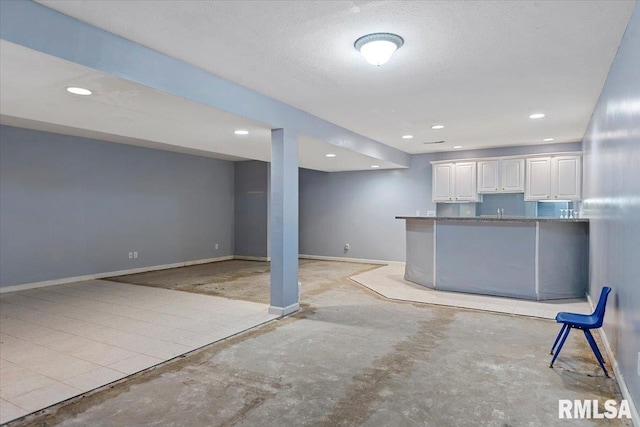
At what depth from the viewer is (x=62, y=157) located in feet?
21.6

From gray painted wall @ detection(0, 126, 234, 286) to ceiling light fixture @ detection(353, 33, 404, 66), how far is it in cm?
600

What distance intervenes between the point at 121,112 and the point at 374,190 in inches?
244

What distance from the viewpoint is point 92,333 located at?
391cm

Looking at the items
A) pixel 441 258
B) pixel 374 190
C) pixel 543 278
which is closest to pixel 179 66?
pixel 441 258

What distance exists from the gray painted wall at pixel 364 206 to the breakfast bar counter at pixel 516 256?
2735mm

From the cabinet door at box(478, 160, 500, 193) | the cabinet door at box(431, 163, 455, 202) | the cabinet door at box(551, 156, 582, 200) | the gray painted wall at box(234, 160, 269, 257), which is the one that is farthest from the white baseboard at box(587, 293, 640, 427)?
the gray painted wall at box(234, 160, 269, 257)

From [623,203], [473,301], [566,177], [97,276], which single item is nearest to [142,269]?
[97,276]

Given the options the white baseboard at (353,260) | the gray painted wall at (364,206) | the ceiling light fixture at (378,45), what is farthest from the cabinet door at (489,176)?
the ceiling light fixture at (378,45)

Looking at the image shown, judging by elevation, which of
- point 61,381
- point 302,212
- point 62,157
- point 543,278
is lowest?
point 61,381

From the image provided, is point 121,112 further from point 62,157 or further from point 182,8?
point 62,157

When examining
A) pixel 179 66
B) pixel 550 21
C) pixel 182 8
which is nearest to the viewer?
pixel 182 8

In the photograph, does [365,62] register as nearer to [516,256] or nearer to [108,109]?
[108,109]

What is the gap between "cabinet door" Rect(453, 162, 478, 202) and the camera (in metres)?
7.65

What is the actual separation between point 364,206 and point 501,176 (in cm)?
307
